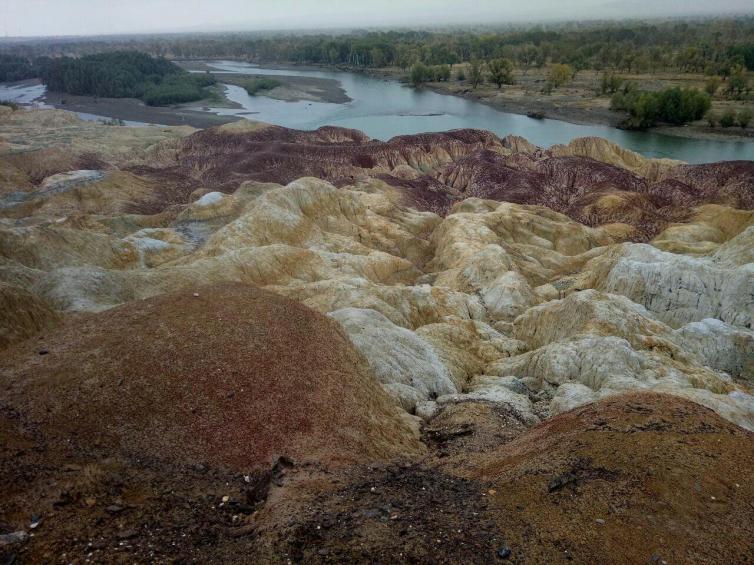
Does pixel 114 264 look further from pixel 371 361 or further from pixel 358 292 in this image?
pixel 371 361

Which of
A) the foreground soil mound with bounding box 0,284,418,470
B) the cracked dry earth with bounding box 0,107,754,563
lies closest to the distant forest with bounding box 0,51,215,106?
the cracked dry earth with bounding box 0,107,754,563

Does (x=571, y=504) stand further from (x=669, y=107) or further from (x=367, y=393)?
(x=669, y=107)

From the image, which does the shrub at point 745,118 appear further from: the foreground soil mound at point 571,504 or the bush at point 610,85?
the foreground soil mound at point 571,504

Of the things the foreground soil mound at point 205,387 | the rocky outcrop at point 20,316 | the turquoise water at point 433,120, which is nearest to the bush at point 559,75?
the turquoise water at point 433,120

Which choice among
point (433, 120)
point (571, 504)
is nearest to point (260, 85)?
point (433, 120)

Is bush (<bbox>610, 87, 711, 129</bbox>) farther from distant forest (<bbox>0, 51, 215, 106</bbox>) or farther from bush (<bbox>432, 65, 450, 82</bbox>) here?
distant forest (<bbox>0, 51, 215, 106</bbox>)

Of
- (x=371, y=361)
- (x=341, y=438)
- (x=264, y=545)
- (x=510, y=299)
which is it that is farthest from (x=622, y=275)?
(x=264, y=545)
